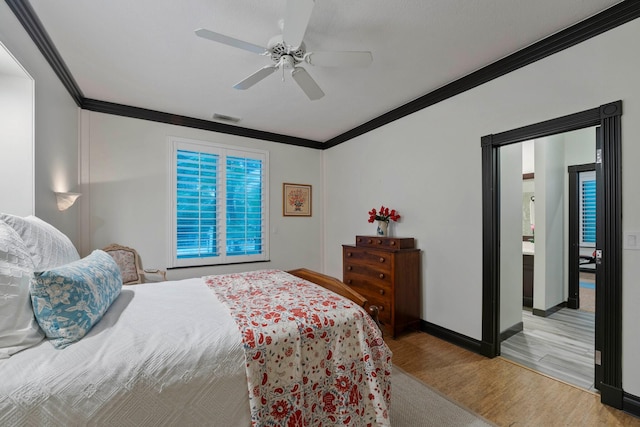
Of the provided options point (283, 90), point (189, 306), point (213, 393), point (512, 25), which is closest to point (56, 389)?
point (213, 393)

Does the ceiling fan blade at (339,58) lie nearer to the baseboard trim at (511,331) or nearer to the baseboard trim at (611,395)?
the baseboard trim at (611,395)

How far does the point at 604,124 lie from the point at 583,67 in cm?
49

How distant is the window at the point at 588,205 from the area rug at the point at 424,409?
421 centimetres

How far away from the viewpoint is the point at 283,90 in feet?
10.4

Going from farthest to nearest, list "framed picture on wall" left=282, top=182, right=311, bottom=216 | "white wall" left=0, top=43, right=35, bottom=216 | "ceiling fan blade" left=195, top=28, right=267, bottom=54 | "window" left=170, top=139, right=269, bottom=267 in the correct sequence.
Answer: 1. "framed picture on wall" left=282, top=182, right=311, bottom=216
2. "window" left=170, top=139, right=269, bottom=267
3. "white wall" left=0, top=43, right=35, bottom=216
4. "ceiling fan blade" left=195, top=28, right=267, bottom=54

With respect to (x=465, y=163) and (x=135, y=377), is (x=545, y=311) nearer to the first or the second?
(x=465, y=163)

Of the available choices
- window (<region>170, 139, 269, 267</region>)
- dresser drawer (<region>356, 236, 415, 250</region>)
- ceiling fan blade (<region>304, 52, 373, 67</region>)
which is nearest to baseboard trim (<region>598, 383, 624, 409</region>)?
dresser drawer (<region>356, 236, 415, 250</region>)

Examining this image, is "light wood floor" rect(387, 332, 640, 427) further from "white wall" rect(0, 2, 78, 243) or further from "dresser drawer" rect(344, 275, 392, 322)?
"white wall" rect(0, 2, 78, 243)

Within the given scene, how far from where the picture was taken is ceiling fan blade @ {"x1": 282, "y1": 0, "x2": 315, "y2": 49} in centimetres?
157

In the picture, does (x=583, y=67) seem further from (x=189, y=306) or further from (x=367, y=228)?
(x=189, y=306)

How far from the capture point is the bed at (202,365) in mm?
1022

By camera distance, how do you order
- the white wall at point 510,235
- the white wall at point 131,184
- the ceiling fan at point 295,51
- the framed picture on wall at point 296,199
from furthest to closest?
the framed picture on wall at point 296,199 < the white wall at point 131,184 < the white wall at point 510,235 < the ceiling fan at point 295,51

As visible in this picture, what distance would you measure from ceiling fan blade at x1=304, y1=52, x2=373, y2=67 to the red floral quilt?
5.54 ft

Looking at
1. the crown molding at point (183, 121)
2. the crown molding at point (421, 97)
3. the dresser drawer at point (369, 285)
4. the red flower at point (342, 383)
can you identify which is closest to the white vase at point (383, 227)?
the dresser drawer at point (369, 285)
